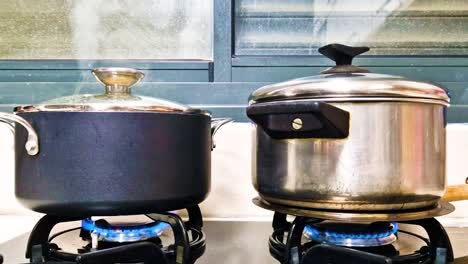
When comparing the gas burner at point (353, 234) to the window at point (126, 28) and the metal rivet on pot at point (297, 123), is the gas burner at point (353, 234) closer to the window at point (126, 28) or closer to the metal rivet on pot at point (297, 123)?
the metal rivet on pot at point (297, 123)

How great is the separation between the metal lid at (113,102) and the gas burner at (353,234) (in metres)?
0.26

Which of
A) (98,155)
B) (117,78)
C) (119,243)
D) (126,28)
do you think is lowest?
(119,243)

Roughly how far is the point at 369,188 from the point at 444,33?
0.73 m

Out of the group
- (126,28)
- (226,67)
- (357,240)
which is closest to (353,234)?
(357,240)

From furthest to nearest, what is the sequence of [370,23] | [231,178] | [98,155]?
[370,23]
[231,178]
[98,155]

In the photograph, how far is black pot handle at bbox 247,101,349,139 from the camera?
54 cm

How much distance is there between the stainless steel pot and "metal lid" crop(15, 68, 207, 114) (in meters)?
0.13

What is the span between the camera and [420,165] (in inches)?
22.6

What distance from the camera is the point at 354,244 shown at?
1.98 ft

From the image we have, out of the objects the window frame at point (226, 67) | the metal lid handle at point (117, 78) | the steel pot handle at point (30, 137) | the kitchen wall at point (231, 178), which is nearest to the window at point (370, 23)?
the window frame at point (226, 67)

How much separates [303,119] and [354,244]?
20 cm

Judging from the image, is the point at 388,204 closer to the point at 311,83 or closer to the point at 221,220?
the point at 311,83

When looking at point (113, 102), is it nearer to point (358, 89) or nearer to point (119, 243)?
point (119, 243)

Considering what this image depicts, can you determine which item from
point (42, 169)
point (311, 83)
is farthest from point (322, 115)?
point (42, 169)
